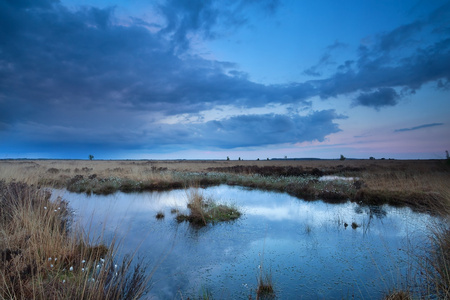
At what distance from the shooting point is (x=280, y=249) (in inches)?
305

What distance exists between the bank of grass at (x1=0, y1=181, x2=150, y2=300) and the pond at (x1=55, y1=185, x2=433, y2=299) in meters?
0.62

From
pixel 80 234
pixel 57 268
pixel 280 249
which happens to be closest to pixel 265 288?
pixel 280 249

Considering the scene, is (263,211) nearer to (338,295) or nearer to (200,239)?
(200,239)

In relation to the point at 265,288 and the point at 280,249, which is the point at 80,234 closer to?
the point at 265,288

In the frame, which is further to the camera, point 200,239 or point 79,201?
point 79,201

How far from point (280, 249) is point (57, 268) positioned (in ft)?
19.1

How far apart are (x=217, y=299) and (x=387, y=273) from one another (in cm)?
407

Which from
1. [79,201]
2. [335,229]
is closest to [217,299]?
[335,229]

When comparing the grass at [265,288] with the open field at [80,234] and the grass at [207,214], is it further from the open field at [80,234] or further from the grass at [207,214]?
the grass at [207,214]

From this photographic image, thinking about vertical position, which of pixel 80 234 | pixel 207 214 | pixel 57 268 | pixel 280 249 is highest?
pixel 80 234

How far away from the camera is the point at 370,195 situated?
52.3 ft

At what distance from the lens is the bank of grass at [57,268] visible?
373 cm

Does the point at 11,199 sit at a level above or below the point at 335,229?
above

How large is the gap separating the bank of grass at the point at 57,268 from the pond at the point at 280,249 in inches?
24.6
